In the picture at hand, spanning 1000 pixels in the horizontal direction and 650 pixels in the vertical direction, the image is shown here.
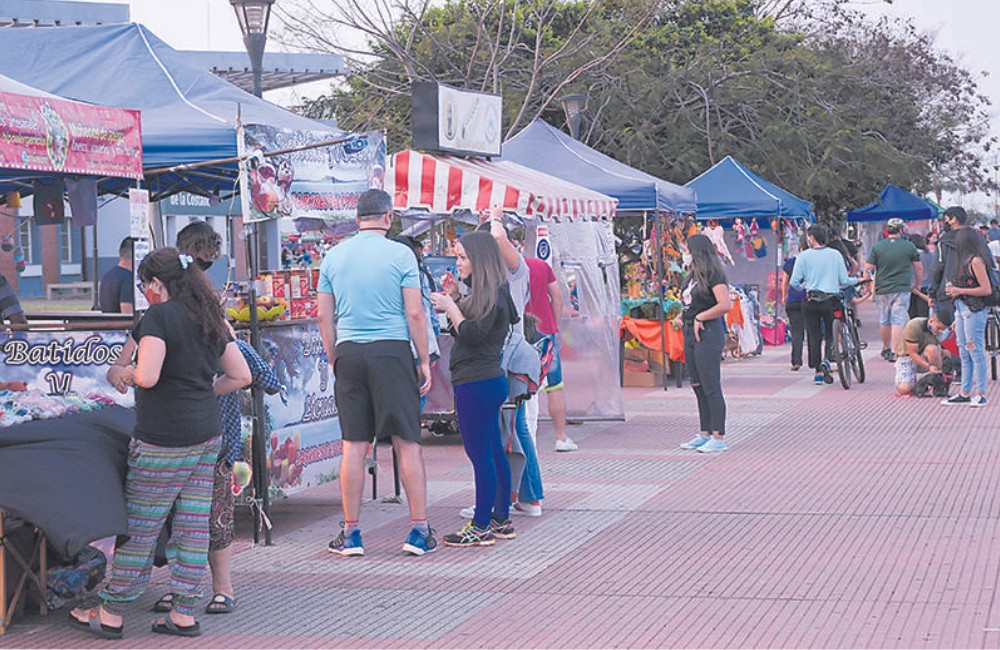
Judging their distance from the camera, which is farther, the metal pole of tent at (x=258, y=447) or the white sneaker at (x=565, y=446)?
the white sneaker at (x=565, y=446)

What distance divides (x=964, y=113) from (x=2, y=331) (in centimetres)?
3839

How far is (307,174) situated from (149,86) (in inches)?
101

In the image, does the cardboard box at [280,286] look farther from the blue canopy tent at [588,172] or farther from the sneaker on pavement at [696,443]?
the blue canopy tent at [588,172]

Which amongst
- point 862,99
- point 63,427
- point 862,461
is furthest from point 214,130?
point 862,99

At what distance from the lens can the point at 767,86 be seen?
2992 cm

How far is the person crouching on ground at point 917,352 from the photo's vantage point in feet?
50.8

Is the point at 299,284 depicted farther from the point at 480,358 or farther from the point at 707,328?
the point at 707,328

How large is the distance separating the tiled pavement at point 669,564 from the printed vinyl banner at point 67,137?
2.25 metres

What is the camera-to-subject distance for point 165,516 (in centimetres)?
638

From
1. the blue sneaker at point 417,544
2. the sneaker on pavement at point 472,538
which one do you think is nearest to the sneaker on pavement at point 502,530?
the sneaker on pavement at point 472,538

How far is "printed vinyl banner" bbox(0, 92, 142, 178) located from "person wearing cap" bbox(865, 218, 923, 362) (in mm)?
12638

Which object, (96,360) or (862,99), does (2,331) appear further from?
(862,99)

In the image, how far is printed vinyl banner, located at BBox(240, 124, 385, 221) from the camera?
8.73 metres

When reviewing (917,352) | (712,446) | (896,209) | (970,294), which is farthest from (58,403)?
Answer: (896,209)
